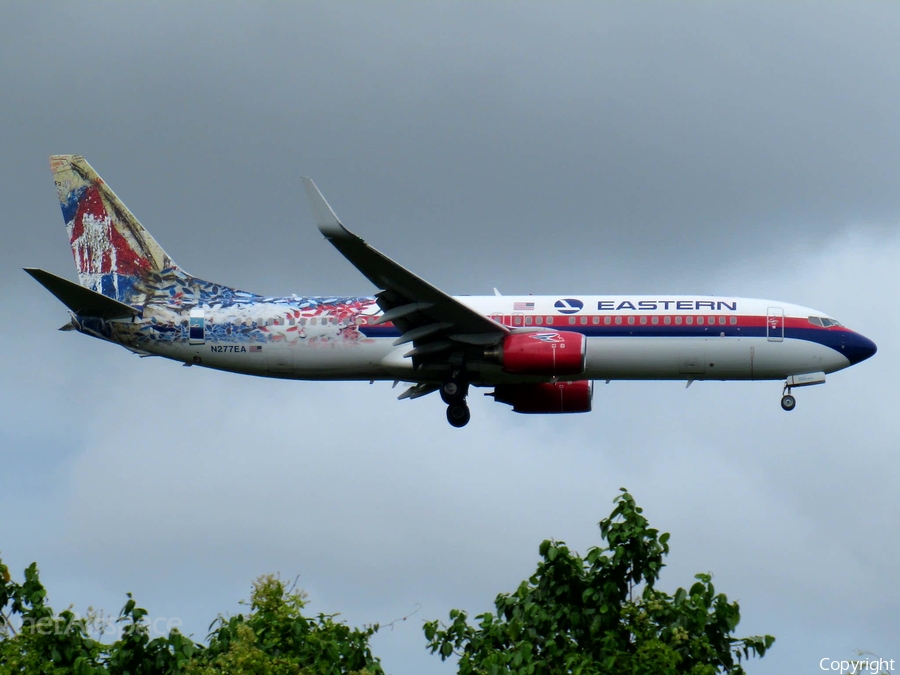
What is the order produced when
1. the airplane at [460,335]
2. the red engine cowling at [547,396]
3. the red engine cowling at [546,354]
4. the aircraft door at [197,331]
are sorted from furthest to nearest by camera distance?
1. the red engine cowling at [547,396]
2. the aircraft door at [197,331]
3. the airplane at [460,335]
4. the red engine cowling at [546,354]

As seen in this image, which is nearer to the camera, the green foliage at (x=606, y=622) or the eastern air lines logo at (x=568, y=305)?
the green foliage at (x=606, y=622)

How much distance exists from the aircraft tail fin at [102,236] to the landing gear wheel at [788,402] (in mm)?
24133

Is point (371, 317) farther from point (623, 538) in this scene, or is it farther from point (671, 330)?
point (623, 538)

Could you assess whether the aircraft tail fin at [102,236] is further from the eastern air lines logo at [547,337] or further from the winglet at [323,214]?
the eastern air lines logo at [547,337]

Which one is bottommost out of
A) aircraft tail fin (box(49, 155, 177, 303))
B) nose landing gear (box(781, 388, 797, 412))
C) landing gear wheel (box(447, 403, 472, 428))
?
landing gear wheel (box(447, 403, 472, 428))

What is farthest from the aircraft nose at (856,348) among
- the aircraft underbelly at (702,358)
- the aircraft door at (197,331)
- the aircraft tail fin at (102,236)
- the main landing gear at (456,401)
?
the aircraft tail fin at (102,236)

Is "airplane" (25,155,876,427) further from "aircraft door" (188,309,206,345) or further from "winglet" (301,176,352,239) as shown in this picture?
"winglet" (301,176,352,239)

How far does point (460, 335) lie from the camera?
158ft

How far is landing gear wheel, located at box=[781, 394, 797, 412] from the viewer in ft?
163

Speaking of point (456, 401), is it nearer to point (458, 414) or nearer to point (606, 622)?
point (458, 414)

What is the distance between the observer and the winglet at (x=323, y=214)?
4144 cm

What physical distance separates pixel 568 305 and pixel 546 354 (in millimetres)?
3401

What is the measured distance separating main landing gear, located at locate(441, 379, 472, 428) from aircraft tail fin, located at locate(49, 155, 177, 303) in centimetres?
1257

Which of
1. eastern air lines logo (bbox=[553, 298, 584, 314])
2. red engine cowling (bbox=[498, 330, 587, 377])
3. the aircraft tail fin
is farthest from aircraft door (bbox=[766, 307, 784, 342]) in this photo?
the aircraft tail fin
